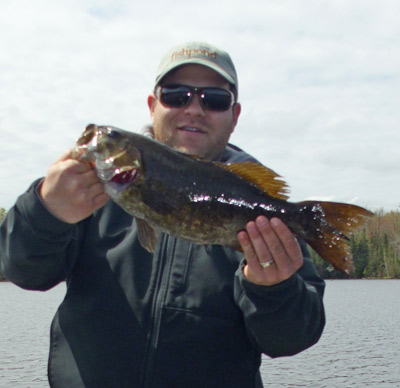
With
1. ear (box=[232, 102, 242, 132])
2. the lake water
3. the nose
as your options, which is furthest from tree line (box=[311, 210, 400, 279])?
the nose

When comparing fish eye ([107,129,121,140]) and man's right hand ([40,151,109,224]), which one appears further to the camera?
fish eye ([107,129,121,140])

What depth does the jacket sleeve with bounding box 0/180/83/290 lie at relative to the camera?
11.4 feet

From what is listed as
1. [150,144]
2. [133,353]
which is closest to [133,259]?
[133,353]

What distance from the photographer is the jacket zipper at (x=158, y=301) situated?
3.67 meters

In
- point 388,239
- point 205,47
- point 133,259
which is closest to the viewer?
point 133,259

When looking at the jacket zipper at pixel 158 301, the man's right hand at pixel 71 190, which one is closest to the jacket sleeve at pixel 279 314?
the jacket zipper at pixel 158 301

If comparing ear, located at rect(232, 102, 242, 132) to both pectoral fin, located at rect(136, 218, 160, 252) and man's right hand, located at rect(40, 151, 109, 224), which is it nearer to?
pectoral fin, located at rect(136, 218, 160, 252)

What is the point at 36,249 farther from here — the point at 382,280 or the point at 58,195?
the point at 382,280

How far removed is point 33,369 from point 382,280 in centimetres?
9645

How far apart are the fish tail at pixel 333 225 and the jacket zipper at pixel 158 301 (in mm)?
1006

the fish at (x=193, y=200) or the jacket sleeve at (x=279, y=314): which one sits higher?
the fish at (x=193, y=200)

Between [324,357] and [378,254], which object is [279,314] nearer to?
[324,357]

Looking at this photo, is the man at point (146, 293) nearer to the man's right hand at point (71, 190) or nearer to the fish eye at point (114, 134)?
the man's right hand at point (71, 190)

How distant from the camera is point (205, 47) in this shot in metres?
4.61
